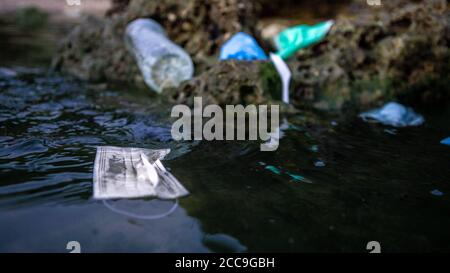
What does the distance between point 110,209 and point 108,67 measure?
411 cm

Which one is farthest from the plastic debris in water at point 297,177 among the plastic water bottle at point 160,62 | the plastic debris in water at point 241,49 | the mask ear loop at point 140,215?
the plastic water bottle at point 160,62

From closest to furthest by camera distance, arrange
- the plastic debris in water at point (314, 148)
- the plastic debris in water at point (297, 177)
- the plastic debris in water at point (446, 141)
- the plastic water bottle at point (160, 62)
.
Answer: the plastic debris in water at point (297, 177)
the plastic debris in water at point (314, 148)
the plastic debris in water at point (446, 141)
the plastic water bottle at point (160, 62)

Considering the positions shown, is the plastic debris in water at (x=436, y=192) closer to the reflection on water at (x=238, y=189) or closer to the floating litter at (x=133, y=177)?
the reflection on water at (x=238, y=189)

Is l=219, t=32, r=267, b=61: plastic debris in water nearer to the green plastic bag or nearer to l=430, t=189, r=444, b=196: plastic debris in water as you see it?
the green plastic bag

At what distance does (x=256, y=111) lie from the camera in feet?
12.4

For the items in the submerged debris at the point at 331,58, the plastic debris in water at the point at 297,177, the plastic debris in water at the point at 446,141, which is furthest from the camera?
the submerged debris at the point at 331,58

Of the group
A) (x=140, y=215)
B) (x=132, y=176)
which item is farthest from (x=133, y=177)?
(x=140, y=215)

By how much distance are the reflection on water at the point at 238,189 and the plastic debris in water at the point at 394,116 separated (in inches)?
8.3

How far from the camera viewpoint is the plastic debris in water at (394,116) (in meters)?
3.89

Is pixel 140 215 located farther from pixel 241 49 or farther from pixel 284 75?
pixel 241 49

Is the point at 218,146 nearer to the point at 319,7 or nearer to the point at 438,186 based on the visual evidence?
the point at 438,186
